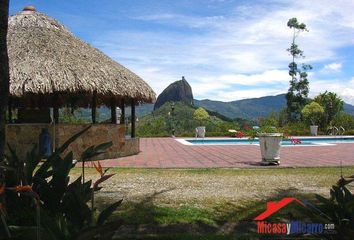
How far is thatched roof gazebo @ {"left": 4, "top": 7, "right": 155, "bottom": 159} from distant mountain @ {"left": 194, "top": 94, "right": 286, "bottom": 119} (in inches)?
2738

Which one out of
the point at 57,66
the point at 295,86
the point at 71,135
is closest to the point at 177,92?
the point at 295,86

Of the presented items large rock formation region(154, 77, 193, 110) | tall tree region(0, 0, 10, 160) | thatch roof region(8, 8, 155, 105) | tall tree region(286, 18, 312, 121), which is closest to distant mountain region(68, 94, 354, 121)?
large rock formation region(154, 77, 193, 110)

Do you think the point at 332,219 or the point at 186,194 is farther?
the point at 186,194

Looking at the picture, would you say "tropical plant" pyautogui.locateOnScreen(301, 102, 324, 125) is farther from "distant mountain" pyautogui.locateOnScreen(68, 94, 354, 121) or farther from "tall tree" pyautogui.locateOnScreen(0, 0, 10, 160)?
"distant mountain" pyautogui.locateOnScreen(68, 94, 354, 121)

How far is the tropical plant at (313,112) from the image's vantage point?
922 inches

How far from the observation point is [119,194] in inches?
238

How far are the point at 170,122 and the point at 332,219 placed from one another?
20.0 metres

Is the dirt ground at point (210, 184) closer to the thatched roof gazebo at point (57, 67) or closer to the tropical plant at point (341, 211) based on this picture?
the tropical plant at point (341, 211)

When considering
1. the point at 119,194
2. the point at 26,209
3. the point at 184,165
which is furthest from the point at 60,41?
the point at 26,209

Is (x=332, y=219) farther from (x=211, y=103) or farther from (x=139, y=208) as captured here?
(x=211, y=103)

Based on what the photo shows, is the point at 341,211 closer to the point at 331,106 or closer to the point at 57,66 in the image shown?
the point at 57,66

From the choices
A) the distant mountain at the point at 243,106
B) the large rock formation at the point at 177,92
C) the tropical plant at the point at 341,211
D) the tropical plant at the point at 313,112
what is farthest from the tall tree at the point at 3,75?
the distant mountain at the point at 243,106

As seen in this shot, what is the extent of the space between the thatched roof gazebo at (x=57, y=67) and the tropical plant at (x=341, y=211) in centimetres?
818

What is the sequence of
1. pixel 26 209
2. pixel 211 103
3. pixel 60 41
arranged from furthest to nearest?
pixel 211 103 < pixel 60 41 < pixel 26 209
